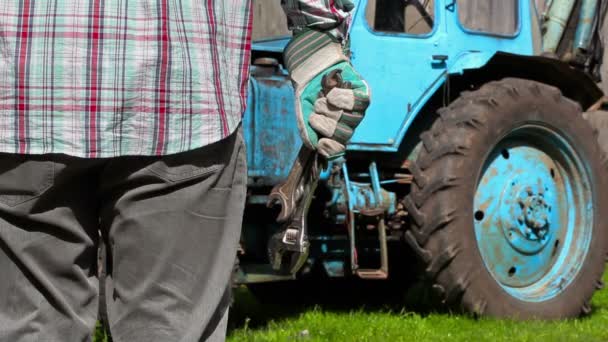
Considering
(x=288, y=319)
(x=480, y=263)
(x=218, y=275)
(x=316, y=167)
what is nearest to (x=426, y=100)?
(x=480, y=263)

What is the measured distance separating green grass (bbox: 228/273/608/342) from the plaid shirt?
2886 mm

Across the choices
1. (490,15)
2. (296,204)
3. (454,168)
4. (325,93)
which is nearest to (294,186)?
(296,204)

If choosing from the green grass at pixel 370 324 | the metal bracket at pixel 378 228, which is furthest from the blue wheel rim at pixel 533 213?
the metal bracket at pixel 378 228

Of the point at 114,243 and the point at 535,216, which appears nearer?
the point at 114,243

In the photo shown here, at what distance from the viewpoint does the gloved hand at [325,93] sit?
193 cm

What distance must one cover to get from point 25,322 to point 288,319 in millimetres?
3517

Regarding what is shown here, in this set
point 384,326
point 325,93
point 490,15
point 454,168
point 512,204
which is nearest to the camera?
point 325,93

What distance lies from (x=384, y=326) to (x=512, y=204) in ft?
3.20

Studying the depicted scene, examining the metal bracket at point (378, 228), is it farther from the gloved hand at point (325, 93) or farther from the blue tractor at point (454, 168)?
the gloved hand at point (325, 93)

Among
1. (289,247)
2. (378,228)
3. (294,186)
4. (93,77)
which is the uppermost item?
(93,77)

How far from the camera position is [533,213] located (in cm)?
537

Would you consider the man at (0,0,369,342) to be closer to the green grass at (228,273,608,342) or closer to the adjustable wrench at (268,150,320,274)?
the adjustable wrench at (268,150,320,274)

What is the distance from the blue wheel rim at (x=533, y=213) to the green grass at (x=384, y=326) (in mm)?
306

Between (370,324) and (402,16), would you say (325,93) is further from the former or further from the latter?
(402,16)
